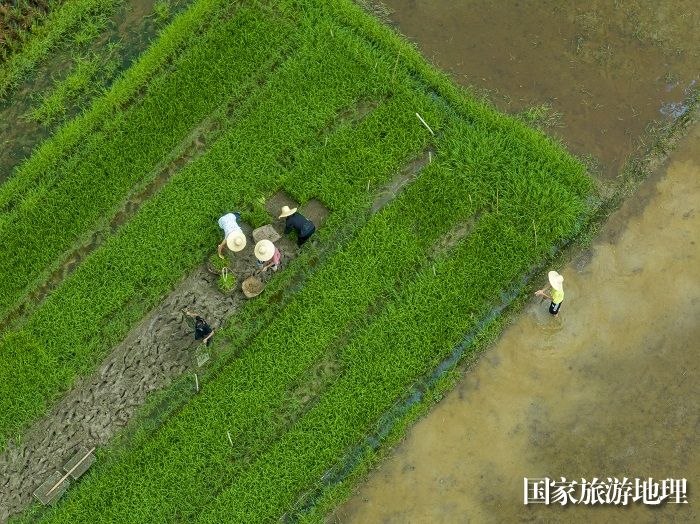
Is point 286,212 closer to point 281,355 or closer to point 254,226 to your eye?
point 254,226

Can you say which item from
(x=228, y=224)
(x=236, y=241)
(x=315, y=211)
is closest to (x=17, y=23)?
(x=228, y=224)

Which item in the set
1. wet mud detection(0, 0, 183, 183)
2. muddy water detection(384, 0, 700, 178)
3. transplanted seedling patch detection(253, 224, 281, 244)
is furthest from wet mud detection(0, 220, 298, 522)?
muddy water detection(384, 0, 700, 178)

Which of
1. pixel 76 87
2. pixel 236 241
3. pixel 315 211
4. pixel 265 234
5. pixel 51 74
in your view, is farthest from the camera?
pixel 51 74

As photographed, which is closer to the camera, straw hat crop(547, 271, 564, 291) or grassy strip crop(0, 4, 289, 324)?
straw hat crop(547, 271, 564, 291)

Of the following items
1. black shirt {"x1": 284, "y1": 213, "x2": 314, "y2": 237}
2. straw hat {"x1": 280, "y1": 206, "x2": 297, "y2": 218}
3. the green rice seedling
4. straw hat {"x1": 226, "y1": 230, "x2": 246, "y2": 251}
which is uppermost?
straw hat {"x1": 280, "y1": 206, "x2": 297, "y2": 218}

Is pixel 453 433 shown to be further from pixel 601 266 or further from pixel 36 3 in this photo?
pixel 36 3

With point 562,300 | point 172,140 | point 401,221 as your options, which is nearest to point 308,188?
point 401,221

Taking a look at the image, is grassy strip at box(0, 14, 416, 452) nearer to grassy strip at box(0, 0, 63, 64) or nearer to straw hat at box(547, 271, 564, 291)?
grassy strip at box(0, 0, 63, 64)

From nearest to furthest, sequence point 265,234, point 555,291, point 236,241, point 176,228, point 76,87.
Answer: point 555,291 < point 236,241 < point 265,234 < point 176,228 < point 76,87
